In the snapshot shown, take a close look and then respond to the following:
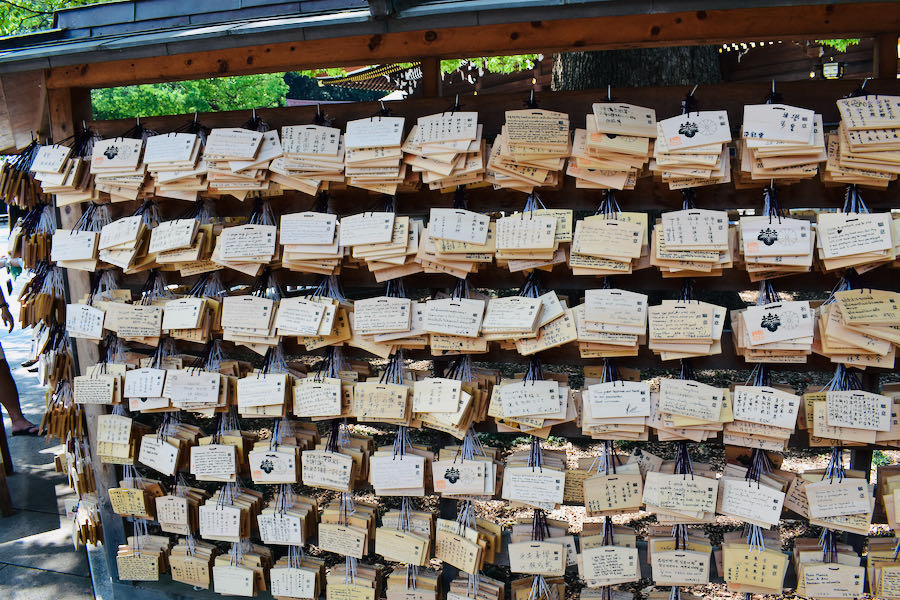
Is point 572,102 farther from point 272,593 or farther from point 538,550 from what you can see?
point 272,593

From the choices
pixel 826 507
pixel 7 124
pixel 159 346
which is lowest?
pixel 826 507

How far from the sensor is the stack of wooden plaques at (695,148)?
268cm

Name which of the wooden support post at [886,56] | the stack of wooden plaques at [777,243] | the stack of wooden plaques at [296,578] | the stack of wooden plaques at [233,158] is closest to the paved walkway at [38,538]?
the stack of wooden plaques at [296,578]

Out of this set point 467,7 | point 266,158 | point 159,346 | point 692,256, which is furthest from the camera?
point 159,346

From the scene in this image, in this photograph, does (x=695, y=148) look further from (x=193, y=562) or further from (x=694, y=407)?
(x=193, y=562)

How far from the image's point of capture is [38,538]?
464 centimetres

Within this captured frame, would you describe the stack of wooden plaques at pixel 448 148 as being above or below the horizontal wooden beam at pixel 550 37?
below

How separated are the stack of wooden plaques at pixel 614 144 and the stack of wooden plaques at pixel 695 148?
65mm

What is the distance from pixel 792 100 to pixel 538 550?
84.2 inches

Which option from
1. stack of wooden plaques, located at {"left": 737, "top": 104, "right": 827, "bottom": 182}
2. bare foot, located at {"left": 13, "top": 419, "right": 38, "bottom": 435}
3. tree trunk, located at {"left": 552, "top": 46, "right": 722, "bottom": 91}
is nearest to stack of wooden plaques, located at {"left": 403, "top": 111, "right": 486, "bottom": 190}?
stack of wooden plaques, located at {"left": 737, "top": 104, "right": 827, "bottom": 182}

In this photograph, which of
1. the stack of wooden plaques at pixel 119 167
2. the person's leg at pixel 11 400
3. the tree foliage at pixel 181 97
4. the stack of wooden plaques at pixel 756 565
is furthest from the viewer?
the tree foliage at pixel 181 97

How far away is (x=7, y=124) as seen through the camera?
381 cm

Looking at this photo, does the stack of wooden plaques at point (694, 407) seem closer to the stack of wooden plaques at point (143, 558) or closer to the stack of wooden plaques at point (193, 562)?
the stack of wooden plaques at point (193, 562)

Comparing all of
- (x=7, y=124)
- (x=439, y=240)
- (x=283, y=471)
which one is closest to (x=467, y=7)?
(x=439, y=240)
